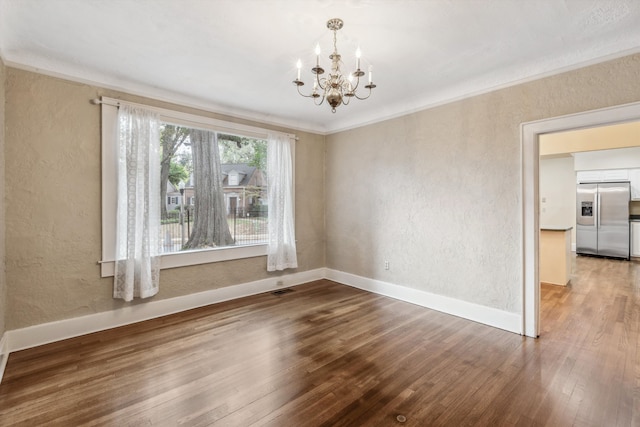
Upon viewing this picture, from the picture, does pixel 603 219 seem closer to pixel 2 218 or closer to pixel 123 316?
pixel 123 316

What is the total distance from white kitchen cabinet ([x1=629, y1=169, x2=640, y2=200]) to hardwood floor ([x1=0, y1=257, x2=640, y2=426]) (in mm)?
5135

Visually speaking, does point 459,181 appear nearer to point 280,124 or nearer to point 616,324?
point 616,324

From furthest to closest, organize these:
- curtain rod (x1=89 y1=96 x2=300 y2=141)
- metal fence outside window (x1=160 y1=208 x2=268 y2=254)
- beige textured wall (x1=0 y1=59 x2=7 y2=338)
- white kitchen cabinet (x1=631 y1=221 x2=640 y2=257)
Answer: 1. white kitchen cabinet (x1=631 y1=221 x2=640 y2=257)
2. metal fence outside window (x1=160 y1=208 x2=268 y2=254)
3. curtain rod (x1=89 y1=96 x2=300 y2=141)
4. beige textured wall (x1=0 y1=59 x2=7 y2=338)

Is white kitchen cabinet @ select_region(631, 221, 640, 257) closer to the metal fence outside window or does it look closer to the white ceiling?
the white ceiling

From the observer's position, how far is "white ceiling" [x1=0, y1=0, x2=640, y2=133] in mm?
2117

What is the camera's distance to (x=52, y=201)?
296 centimetres

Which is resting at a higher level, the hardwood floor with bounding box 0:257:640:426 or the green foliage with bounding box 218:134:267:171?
the green foliage with bounding box 218:134:267:171

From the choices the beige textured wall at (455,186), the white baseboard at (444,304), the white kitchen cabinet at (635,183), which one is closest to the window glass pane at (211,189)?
the beige textured wall at (455,186)

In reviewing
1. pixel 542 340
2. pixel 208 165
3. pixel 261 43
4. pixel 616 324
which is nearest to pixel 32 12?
pixel 261 43

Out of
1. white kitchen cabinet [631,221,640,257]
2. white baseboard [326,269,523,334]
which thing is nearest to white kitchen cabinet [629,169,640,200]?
white kitchen cabinet [631,221,640,257]

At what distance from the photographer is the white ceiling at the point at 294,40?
6.95 feet

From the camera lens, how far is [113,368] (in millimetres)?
2490

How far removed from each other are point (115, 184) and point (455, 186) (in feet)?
13.0

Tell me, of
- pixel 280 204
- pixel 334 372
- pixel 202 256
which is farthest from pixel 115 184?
pixel 334 372
